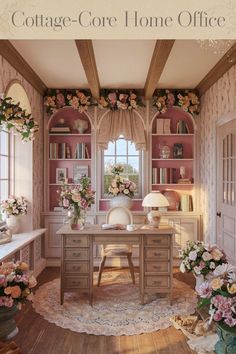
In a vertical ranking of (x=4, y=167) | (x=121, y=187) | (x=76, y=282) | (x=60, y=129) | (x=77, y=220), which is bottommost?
(x=76, y=282)

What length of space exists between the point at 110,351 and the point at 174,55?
3182mm

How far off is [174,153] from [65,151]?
1838mm

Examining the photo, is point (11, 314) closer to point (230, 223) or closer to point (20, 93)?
point (230, 223)

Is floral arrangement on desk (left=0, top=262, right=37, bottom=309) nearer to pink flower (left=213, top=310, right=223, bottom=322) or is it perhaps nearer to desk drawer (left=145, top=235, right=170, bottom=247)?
pink flower (left=213, top=310, right=223, bottom=322)

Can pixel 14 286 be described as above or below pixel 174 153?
below

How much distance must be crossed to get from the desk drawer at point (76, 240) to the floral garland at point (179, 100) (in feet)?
8.83

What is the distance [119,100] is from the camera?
5242mm

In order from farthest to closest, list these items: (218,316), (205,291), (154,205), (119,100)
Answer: (119,100) → (154,205) → (205,291) → (218,316)

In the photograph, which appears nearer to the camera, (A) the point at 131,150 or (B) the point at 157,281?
(B) the point at 157,281

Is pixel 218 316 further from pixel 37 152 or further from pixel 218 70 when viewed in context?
pixel 37 152

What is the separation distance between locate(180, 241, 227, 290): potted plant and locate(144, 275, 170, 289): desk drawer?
37.1 inches

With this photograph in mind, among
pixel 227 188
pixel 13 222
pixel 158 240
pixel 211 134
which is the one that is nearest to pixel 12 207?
pixel 13 222

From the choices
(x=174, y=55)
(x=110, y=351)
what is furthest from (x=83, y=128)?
(x=110, y=351)

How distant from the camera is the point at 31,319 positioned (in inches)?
129
